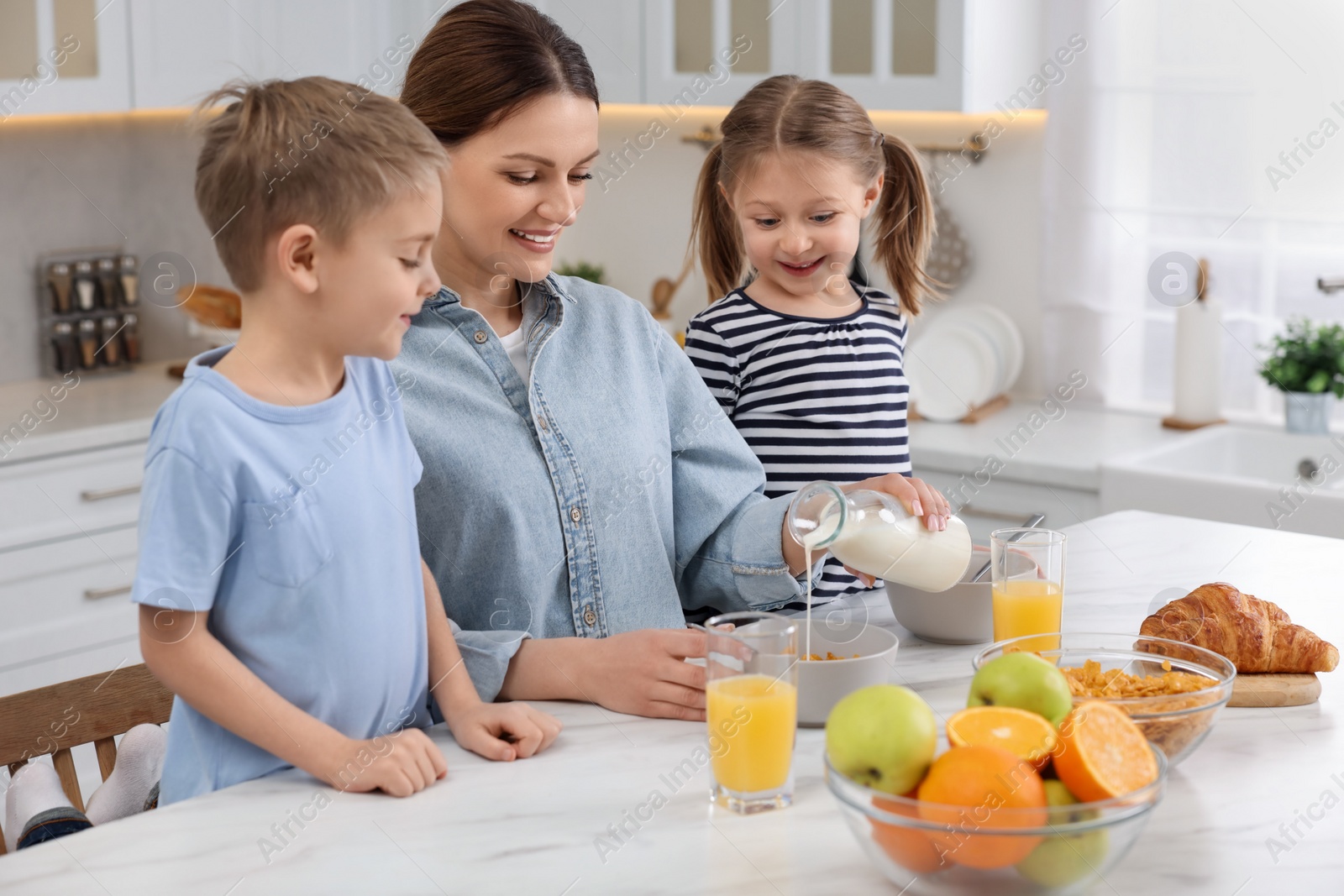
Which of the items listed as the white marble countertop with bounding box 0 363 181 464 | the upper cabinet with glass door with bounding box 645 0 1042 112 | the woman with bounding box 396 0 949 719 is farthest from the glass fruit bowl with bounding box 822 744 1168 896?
the upper cabinet with glass door with bounding box 645 0 1042 112

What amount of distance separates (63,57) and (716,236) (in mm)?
1723

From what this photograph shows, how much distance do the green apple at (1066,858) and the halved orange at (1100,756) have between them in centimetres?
3

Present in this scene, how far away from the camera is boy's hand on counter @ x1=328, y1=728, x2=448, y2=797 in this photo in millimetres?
973

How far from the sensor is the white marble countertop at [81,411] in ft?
8.72

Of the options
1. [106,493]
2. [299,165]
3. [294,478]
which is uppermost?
[299,165]

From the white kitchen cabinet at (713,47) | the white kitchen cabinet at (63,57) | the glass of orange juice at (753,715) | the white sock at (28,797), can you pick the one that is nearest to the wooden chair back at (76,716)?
the white sock at (28,797)

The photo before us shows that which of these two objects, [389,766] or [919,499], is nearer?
[389,766]

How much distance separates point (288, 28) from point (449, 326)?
2.16 m

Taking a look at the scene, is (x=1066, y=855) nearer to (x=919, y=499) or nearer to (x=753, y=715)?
(x=753, y=715)

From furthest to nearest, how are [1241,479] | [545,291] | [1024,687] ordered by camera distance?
1. [1241,479]
2. [545,291]
3. [1024,687]

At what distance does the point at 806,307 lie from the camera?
1.70 metres

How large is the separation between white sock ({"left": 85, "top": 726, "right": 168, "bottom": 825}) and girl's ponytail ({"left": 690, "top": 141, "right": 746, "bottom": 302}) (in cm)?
93

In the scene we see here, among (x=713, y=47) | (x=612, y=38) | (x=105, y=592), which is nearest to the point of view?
(x=105, y=592)

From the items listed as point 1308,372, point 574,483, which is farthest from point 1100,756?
point 1308,372
